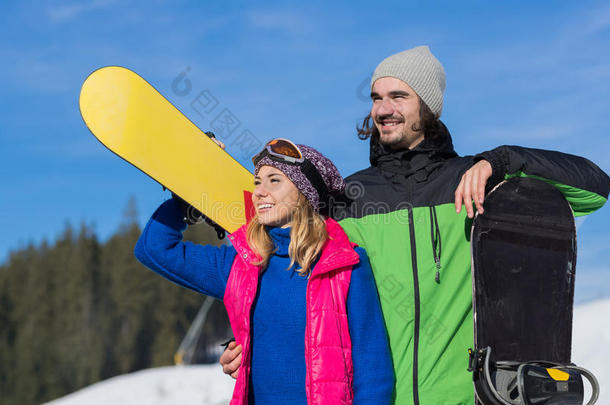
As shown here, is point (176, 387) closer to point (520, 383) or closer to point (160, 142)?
point (160, 142)

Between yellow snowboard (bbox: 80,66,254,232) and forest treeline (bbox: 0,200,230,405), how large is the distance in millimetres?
39171

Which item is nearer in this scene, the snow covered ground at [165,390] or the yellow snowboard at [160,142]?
the yellow snowboard at [160,142]

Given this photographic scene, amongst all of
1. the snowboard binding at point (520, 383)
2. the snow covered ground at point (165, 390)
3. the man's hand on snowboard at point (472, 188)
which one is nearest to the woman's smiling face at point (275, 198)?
the man's hand on snowboard at point (472, 188)

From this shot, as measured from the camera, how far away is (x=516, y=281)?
2549 mm

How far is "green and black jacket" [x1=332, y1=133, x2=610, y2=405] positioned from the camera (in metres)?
2.38

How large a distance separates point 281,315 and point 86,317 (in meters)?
45.8

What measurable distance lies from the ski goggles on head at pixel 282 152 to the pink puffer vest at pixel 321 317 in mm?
324

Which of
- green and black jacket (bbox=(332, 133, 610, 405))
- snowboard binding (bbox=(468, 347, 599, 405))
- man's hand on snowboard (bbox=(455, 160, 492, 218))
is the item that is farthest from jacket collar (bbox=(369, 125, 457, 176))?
snowboard binding (bbox=(468, 347, 599, 405))

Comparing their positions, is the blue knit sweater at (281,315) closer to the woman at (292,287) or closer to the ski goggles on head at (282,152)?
the woman at (292,287)

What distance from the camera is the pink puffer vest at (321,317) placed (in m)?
2.14

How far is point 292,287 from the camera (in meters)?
2.31

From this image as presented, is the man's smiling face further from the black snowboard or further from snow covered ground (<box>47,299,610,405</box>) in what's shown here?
snow covered ground (<box>47,299,610,405</box>)

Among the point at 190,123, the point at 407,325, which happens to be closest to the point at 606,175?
the point at 407,325

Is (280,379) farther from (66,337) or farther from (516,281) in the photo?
(66,337)
